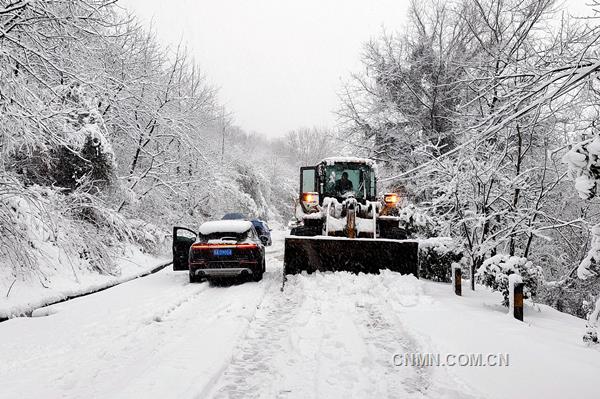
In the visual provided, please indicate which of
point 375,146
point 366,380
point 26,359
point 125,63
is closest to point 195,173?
point 125,63

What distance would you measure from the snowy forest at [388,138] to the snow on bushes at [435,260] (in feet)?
2.11

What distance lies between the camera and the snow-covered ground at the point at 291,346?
429 cm

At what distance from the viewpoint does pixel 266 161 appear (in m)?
58.6

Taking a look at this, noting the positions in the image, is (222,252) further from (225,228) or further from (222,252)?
(225,228)

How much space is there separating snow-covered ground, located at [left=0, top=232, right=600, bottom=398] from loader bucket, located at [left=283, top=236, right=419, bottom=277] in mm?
753

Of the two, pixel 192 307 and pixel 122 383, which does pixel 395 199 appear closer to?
pixel 192 307

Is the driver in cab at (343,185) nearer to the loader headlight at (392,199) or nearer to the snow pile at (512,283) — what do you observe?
the loader headlight at (392,199)

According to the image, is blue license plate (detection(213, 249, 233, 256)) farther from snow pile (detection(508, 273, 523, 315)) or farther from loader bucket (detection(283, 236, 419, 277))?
snow pile (detection(508, 273, 523, 315))

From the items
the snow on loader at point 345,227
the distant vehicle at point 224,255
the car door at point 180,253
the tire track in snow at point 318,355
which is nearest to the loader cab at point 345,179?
the snow on loader at point 345,227

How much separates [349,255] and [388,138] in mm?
10580

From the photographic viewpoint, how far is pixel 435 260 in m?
12.8

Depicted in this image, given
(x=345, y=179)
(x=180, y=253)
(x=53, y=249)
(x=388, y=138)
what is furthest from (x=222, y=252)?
(x=388, y=138)

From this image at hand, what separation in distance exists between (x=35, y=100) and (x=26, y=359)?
4654mm

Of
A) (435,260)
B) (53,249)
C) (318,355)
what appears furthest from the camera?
(435,260)
